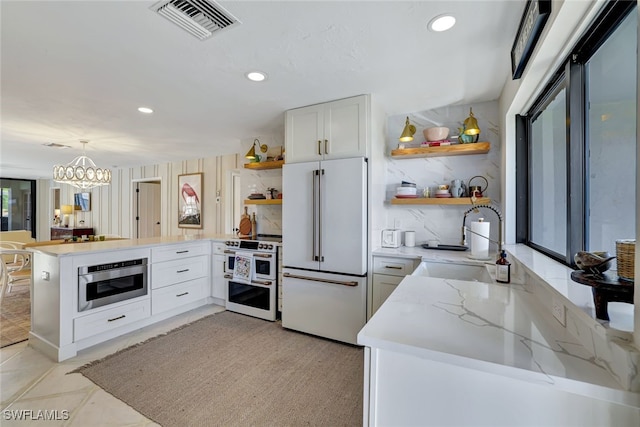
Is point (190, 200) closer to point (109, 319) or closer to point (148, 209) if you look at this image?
point (148, 209)

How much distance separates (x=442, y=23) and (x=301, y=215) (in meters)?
1.97

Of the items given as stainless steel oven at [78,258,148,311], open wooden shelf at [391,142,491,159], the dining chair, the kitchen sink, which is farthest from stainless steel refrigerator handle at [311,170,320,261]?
the dining chair

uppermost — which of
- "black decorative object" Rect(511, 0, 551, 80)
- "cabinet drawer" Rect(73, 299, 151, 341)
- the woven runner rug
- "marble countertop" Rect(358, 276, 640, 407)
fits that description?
"black decorative object" Rect(511, 0, 551, 80)

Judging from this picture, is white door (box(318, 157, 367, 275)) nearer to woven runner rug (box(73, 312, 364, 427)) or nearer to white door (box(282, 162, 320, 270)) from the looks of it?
white door (box(282, 162, 320, 270))

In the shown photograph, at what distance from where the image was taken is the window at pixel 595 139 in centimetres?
114

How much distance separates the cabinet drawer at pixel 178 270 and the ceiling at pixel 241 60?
1.73 metres

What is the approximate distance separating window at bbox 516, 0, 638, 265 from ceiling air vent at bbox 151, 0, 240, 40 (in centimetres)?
178

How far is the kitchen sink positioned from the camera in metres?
2.25

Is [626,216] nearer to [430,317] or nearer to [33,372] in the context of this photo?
[430,317]

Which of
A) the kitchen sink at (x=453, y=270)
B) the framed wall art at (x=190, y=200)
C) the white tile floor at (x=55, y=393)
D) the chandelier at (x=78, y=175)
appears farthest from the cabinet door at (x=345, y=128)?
the chandelier at (x=78, y=175)

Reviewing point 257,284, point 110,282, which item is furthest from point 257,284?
point 110,282

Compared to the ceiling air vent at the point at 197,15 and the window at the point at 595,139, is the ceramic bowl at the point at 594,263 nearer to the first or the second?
the window at the point at 595,139

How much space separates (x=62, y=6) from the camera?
1.51 meters

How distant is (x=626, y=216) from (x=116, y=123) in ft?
15.0
